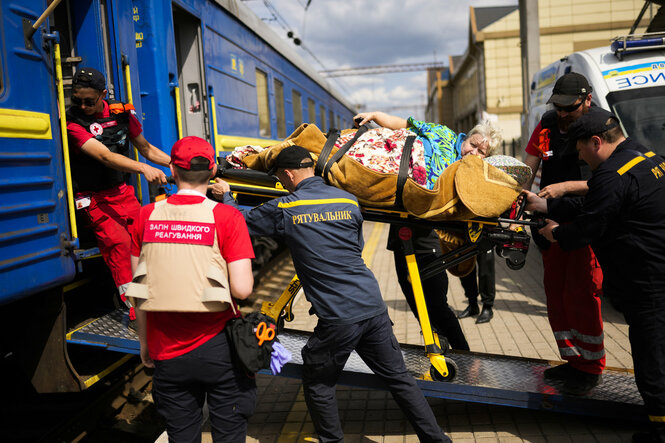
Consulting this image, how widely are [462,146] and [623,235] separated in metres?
1.32

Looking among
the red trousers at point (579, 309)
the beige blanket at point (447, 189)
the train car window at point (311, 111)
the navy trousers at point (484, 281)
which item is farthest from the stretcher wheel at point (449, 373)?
the train car window at point (311, 111)

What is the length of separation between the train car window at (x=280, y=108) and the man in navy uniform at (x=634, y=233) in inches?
275

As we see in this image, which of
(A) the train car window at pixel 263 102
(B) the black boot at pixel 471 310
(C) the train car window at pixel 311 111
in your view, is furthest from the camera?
(C) the train car window at pixel 311 111

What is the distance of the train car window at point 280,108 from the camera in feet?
32.0

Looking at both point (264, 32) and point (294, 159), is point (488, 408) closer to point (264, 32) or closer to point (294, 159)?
point (294, 159)

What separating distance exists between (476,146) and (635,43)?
147 inches

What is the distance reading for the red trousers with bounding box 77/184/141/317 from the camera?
13.1 feet

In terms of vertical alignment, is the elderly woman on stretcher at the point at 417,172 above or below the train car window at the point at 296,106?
below

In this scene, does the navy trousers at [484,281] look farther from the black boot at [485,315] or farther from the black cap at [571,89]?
the black cap at [571,89]

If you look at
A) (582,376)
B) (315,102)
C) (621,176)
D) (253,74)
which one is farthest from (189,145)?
(315,102)

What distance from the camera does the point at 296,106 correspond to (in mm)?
11336

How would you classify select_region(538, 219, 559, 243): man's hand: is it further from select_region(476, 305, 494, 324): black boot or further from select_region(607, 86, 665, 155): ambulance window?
select_region(607, 86, 665, 155): ambulance window

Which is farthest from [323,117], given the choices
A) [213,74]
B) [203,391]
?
[203,391]

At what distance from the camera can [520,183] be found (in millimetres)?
3592
